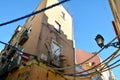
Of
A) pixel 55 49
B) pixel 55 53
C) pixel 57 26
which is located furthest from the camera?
pixel 57 26

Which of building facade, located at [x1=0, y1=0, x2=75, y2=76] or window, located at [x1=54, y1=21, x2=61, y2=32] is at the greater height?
window, located at [x1=54, y1=21, x2=61, y2=32]

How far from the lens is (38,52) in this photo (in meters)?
13.1

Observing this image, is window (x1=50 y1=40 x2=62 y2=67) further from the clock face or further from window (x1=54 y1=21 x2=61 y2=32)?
window (x1=54 y1=21 x2=61 y2=32)

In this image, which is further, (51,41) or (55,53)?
(51,41)

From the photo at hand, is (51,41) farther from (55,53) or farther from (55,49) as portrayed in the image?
(55,53)

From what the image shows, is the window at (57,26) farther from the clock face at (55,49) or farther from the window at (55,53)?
the clock face at (55,49)

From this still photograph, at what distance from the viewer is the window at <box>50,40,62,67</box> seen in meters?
13.5

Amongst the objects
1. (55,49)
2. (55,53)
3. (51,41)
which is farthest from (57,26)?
(55,53)

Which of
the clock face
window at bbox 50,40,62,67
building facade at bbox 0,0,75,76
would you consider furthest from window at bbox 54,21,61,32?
the clock face

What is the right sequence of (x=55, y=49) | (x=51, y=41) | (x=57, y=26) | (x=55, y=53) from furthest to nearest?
(x=57, y=26) < (x=51, y=41) < (x=55, y=49) < (x=55, y=53)

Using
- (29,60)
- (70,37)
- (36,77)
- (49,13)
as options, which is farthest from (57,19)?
(36,77)

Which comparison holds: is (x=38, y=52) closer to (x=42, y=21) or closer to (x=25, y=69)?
(x=25, y=69)

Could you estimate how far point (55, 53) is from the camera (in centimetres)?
1466

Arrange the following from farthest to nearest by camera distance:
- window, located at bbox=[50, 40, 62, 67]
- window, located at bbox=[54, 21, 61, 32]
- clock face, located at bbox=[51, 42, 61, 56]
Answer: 1. window, located at bbox=[54, 21, 61, 32]
2. clock face, located at bbox=[51, 42, 61, 56]
3. window, located at bbox=[50, 40, 62, 67]
